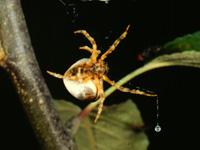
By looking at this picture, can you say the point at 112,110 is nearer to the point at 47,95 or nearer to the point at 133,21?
the point at 133,21

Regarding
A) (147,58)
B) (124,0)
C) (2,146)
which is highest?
(124,0)

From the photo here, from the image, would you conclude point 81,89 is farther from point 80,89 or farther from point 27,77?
point 27,77

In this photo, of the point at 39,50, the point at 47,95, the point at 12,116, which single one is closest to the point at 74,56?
the point at 39,50

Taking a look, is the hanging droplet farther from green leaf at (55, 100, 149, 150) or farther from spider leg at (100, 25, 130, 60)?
spider leg at (100, 25, 130, 60)

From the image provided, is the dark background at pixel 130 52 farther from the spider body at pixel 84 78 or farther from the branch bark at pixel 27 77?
the branch bark at pixel 27 77

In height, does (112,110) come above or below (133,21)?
below

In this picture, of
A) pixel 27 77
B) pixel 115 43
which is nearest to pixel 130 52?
pixel 115 43

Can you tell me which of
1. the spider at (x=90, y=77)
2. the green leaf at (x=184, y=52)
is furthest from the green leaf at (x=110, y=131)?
the green leaf at (x=184, y=52)

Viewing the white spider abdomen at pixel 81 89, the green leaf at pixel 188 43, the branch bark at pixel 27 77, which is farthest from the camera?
the white spider abdomen at pixel 81 89
